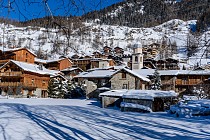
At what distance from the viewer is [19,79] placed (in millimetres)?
34625

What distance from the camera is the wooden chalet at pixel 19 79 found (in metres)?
33.8

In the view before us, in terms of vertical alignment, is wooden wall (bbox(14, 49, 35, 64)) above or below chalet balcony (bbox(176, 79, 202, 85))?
above

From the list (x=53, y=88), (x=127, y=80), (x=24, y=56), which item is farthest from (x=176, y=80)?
(x=24, y=56)

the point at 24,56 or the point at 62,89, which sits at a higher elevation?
the point at 24,56

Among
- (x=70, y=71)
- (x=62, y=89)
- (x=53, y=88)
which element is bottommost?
(x=62, y=89)

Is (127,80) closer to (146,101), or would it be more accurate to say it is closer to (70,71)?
(146,101)

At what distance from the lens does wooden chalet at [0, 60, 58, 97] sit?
3381 centimetres

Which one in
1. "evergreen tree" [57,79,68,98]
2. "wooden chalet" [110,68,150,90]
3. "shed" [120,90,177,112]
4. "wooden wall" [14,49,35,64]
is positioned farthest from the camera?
"wooden wall" [14,49,35,64]

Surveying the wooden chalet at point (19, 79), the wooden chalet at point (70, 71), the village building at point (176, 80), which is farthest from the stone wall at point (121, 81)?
the wooden chalet at point (70, 71)

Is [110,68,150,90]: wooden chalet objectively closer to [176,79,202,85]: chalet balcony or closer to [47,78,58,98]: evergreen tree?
[176,79,202,85]: chalet balcony

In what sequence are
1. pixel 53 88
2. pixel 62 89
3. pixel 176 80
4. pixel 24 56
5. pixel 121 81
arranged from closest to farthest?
pixel 121 81 → pixel 62 89 → pixel 53 88 → pixel 176 80 → pixel 24 56

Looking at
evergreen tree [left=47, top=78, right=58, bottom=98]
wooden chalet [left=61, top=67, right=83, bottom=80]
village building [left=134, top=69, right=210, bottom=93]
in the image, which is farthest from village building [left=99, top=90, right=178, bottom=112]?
wooden chalet [left=61, top=67, right=83, bottom=80]

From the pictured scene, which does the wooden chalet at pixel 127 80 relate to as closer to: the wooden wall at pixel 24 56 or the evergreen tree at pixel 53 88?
the evergreen tree at pixel 53 88

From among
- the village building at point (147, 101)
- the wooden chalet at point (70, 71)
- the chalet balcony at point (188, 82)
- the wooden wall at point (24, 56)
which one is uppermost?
the wooden wall at point (24, 56)
